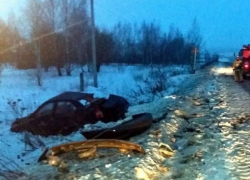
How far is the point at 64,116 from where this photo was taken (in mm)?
12391

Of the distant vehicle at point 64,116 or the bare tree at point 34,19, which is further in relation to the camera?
the bare tree at point 34,19

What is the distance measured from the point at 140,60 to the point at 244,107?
68909 millimetres

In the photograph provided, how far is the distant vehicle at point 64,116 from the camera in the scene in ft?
40.3

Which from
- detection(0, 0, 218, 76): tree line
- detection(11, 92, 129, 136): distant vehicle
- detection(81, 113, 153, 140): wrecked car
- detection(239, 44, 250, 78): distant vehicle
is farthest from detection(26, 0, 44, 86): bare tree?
detection(81, 113, 153, 140): wrecked car

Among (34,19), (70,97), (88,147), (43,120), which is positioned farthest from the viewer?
(34,19)

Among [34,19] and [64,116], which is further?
[34,19]

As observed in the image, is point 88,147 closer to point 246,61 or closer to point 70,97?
point 70,97

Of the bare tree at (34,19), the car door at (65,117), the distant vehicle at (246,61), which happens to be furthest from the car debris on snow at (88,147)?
the bare tree at (34,19)

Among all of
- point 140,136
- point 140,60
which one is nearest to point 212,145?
point 140,136

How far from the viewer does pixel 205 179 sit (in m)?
7.08

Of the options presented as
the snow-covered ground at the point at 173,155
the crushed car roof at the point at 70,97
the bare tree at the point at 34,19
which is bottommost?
the snow-covered ground at the point at 173,155

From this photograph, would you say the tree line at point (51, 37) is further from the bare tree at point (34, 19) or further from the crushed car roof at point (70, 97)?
the crushed car roof at point (70, 97)

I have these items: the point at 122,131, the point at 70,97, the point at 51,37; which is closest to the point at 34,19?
the point at 51,37

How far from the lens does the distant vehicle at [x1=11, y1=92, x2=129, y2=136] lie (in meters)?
12.3
